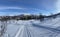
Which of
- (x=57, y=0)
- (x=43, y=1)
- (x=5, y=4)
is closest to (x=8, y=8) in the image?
(x=5, y=4)

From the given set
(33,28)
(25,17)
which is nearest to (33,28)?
(33,28)

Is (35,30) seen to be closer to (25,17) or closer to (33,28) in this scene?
(33,28)

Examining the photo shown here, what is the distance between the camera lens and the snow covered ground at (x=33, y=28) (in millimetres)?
988

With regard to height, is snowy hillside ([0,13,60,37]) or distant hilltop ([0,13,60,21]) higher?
distant hilltop ([0,13,60,21])

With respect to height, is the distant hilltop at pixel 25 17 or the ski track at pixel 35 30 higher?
the distant hilltop at pixel 25 17

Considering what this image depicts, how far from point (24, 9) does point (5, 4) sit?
154mm

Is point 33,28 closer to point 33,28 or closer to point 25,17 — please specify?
point 33,28

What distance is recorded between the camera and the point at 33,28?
3.32 feet

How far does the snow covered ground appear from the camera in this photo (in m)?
0.99

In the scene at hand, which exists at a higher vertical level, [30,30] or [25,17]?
[25,17]

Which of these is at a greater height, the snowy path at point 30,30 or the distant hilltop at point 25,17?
the distant hilltop at point 25,17

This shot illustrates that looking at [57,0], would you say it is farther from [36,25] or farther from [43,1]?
[36,25]

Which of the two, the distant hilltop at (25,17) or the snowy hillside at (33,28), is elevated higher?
the distant hilltop at (25,17)

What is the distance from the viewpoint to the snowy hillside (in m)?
0.99
